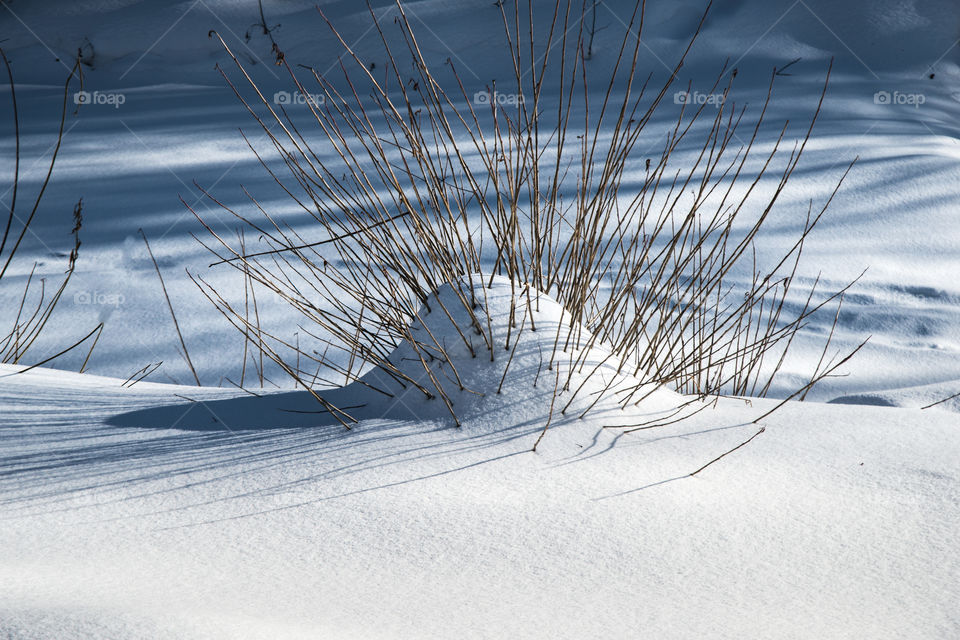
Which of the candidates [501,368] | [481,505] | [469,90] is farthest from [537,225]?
[469,90]

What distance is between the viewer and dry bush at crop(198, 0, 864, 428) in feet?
4.76

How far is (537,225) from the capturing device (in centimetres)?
150

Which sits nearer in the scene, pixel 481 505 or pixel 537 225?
pixel 481 505

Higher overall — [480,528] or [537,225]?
[537,225]

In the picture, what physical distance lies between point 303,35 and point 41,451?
522cm

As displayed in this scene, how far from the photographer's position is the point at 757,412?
58.5 inches

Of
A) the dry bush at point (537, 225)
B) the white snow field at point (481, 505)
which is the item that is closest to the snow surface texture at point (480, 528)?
the white snow field at point (481, 505)

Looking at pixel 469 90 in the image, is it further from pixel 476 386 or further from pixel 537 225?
pixel 476 386

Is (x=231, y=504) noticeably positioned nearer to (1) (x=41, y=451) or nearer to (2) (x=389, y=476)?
(2) (x=389, y=476)

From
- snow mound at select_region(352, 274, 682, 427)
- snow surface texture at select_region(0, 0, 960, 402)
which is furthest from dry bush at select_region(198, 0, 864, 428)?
snow surface texture at select_region(0, 0, 960, 402)

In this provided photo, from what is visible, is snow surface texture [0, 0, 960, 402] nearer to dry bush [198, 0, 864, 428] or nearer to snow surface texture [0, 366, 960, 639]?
dry bush [198, 0, 864, 428]

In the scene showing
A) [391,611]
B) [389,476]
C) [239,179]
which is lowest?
[391,611]

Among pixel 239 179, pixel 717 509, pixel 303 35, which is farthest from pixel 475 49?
pixel 717 509

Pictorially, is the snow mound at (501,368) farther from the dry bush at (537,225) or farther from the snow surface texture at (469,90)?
the snow surface texture at (469,90)
